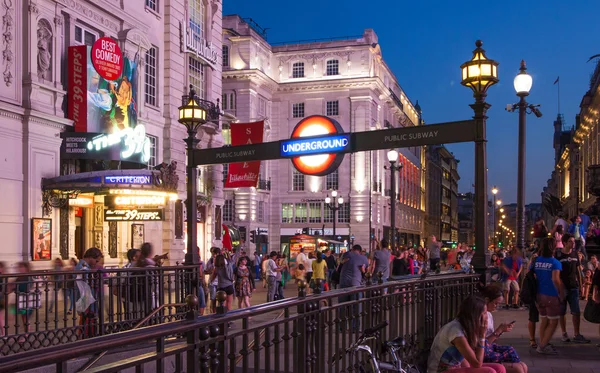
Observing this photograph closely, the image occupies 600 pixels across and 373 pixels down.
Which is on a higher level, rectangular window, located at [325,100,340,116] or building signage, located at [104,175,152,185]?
rectangular window, located at [325,100,340,116]

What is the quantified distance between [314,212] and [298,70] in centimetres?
1447

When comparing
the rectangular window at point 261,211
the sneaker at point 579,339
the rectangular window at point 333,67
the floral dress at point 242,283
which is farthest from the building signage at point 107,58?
the rectangular window at point 333,67

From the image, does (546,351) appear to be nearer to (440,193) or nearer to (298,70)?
(298,70)

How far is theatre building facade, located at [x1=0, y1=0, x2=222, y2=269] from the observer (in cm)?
2100

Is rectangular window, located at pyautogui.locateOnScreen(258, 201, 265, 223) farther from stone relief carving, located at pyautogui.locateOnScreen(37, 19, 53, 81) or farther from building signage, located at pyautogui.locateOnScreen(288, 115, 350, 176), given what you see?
building signage, located at pyautogui.locateOnScreen(288, 115, 350, 176)

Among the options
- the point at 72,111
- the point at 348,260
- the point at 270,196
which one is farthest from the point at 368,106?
the point at 348,260

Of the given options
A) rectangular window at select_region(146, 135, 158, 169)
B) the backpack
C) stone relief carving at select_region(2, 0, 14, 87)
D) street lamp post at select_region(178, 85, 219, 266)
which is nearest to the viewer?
the backpack

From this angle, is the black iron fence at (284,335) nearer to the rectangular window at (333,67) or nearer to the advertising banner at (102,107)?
the advertising banner at (102,107)

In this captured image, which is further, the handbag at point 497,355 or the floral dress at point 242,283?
the floral dress at point 242,283

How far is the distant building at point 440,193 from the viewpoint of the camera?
11225cm

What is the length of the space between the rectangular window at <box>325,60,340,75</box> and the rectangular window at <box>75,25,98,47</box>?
45416 millimetres

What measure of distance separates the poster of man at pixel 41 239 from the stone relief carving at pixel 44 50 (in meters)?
4.61

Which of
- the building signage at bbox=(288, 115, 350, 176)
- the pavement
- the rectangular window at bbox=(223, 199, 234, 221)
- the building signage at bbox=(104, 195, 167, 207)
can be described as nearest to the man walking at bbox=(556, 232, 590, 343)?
the pavement

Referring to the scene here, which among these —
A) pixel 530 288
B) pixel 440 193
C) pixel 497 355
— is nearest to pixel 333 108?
pixel 530 288
